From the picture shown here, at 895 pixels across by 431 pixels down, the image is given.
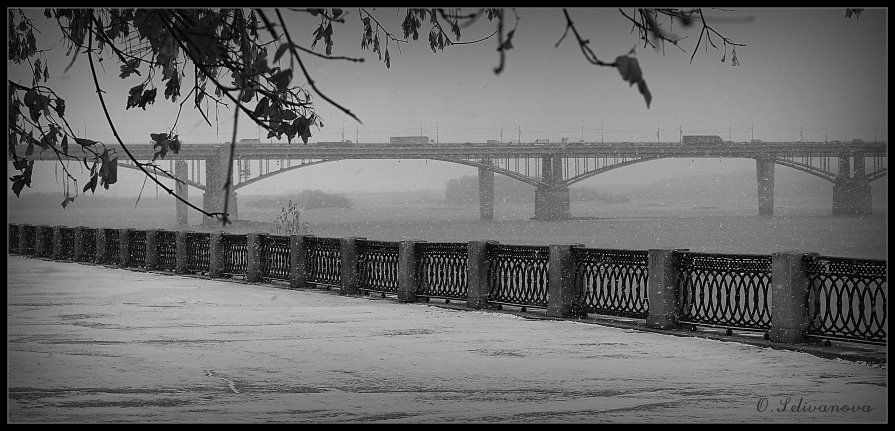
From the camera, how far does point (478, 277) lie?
18500 mm

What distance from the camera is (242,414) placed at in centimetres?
882

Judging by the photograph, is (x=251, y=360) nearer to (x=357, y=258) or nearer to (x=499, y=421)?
(x=499, y=421)

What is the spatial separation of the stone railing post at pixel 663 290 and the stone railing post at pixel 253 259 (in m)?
11.6

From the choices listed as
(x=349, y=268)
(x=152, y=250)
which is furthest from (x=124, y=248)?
(x=349, y=268)

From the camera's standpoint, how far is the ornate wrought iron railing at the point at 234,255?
26.1 m

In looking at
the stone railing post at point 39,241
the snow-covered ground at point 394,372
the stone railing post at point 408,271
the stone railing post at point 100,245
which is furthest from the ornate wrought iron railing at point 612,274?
the stone railing post at point 39,241

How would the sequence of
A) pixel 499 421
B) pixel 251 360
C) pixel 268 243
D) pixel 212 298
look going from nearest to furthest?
pixel 499 421 → pixel 251 360 → pixel 212 298 → pixel 268 243

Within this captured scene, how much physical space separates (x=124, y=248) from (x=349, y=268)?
12.4m

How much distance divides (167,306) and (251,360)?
7.34m

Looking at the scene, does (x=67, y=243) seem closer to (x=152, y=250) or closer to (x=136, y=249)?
(x=136, y=249)

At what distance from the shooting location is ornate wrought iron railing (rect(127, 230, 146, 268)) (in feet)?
103

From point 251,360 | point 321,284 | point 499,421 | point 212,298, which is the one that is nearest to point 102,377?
point 251,360

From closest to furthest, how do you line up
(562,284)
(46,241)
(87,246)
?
(562,284) → (87,246) → (46,241)

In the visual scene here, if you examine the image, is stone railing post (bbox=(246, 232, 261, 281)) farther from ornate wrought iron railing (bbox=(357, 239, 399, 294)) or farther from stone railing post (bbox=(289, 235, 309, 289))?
ornate wrought iron railing (bbox=(357, 239, 399, 294))
